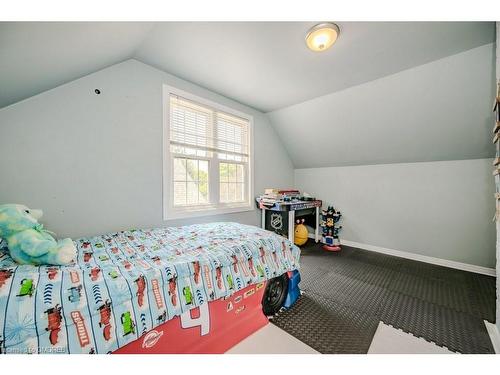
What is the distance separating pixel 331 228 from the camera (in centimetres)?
353

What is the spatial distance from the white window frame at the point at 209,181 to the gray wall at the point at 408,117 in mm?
1042

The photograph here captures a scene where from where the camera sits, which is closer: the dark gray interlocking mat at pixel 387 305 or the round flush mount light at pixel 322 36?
the dark gray interlocking mat at pixel 387 305

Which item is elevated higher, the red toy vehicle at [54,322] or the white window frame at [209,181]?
the white window frame at [209,181]

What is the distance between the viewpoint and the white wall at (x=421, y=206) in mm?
2463

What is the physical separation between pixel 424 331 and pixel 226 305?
157cm

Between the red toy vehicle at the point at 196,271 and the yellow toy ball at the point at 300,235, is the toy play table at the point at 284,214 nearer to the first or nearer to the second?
the yellow toy ball at the point at 300,235

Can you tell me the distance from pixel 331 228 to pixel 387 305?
1787 millimetres

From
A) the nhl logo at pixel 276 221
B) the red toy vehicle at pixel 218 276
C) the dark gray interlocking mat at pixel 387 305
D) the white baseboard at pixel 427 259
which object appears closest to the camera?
the red toy vehicle at pixel 218 276

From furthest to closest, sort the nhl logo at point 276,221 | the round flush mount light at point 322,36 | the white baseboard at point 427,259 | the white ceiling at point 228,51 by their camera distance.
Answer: the nhl logo at point 276,221
the white baseboard at point 427,259
the round flush mount light at point 322,36
the white ceiling at point 228,51

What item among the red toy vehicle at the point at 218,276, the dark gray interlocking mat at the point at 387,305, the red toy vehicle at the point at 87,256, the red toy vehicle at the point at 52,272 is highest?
the red toy vehicle at the point at 52,272

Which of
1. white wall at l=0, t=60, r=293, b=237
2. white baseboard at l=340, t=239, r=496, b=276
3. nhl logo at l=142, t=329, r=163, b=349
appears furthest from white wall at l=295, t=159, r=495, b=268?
nhl logo at l=142, t=329, r=163, b=349

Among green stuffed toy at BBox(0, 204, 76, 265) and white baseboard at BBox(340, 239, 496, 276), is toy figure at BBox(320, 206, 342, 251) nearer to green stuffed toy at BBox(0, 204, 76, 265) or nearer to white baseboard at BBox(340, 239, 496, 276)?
white baseboard at BBox(340, 239, 496, 276)

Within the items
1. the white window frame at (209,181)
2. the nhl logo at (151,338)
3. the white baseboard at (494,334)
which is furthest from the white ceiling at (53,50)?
the white baseboard at (494,334)
